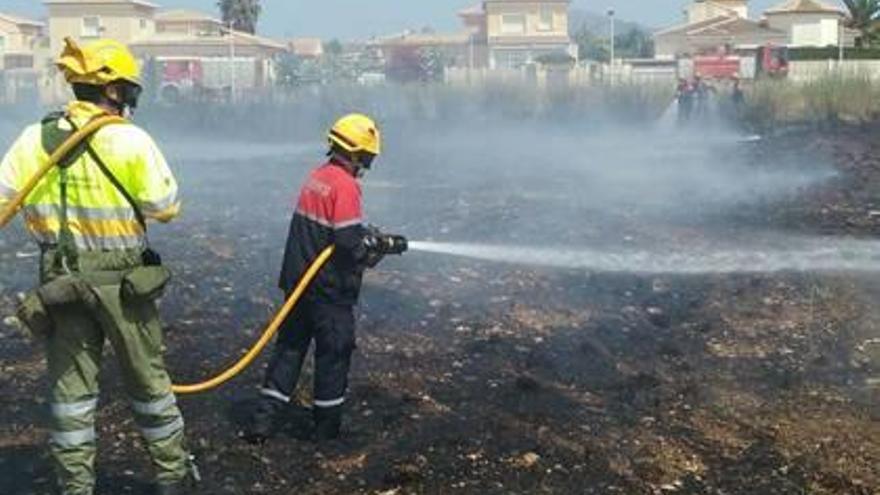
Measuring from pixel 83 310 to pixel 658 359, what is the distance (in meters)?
3.90

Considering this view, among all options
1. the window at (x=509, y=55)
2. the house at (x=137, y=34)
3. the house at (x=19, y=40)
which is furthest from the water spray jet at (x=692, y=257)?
the house at (x=19, y=40)

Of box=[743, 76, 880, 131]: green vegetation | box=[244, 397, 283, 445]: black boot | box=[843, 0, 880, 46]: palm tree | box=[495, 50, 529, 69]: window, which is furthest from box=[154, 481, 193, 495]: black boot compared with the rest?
box=[495, 50, 529, 69]: window

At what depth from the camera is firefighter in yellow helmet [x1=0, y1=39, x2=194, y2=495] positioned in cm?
390

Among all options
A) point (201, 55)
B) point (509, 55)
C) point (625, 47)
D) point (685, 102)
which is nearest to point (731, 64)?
point (685, 102)

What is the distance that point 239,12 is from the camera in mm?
74562

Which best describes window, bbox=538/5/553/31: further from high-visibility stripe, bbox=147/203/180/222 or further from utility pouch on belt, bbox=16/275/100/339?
utility pouch on belt, bbox=16/275/100/339

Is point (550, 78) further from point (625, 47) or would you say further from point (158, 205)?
point (625, 47)

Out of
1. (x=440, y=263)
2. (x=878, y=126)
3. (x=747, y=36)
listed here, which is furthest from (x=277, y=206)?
(x=747, y=36)

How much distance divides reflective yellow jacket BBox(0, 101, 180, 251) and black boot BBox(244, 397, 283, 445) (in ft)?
4.54

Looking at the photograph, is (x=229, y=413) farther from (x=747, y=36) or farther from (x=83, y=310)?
(x=747, y=36)

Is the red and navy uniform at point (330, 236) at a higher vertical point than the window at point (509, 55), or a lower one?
lower

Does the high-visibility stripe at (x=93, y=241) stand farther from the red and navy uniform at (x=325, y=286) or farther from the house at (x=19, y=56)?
the house at (x=19, y=56)

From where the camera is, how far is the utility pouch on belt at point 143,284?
12.9ft

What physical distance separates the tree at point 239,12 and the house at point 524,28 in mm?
16580
